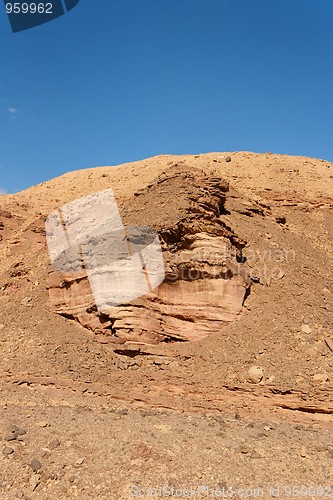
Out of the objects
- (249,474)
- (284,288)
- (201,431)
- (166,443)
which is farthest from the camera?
(284,288)

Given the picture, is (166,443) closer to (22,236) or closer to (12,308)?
(12,308)

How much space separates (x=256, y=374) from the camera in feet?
27.8

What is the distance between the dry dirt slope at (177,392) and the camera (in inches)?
233

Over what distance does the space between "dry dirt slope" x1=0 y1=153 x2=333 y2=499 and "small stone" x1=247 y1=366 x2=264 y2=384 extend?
199mm

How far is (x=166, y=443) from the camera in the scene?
662 centimetres

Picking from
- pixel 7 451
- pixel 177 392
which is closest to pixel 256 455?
pixel 177 392

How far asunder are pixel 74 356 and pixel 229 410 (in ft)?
13.0

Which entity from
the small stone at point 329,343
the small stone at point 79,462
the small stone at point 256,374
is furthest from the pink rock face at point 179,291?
the small stone at point 79,462

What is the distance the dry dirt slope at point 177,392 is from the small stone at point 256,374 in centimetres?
20

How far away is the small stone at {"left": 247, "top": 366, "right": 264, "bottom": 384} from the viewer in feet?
27.6

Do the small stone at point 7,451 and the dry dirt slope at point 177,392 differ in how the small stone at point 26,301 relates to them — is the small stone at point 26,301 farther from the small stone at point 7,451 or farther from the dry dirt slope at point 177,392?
the small stone at point 7,451

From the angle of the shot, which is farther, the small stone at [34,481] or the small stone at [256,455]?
the small stone at [256,455]

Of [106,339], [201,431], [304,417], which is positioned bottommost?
[304,417]

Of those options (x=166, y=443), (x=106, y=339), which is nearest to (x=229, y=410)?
(x=166, y=443)
